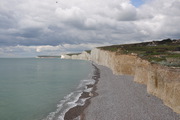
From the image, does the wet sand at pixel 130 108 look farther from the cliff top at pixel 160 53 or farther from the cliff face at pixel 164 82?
the cliff top at pixel 160 53

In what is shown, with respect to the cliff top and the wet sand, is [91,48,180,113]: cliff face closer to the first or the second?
the wet sand

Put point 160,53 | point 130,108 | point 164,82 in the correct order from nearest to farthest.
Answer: point 164,82, point 130,108, point 160,53

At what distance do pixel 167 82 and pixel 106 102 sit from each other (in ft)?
20.9

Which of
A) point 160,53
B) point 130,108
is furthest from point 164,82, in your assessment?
point 160,53

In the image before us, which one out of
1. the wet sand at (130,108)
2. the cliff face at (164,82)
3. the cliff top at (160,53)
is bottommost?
the wet sand at (130,108)

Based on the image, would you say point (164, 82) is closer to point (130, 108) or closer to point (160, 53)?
point (130, 108)

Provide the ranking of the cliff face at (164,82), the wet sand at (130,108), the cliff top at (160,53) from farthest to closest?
the cliff top at (160,53), the wet sand at (130,108), the cliff face at (164,82)

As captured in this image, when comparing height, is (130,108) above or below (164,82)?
below

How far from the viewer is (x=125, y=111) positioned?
46.5 ft

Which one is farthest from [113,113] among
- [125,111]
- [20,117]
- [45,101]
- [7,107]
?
[7,107]

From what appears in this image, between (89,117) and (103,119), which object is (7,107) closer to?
(89,117)

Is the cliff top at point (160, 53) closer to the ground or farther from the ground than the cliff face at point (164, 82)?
farther from the ground

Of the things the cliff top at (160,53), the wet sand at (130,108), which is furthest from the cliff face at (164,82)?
the cliff top at (160,53)

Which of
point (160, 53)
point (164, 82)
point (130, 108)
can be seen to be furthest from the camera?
point (160, 53)
